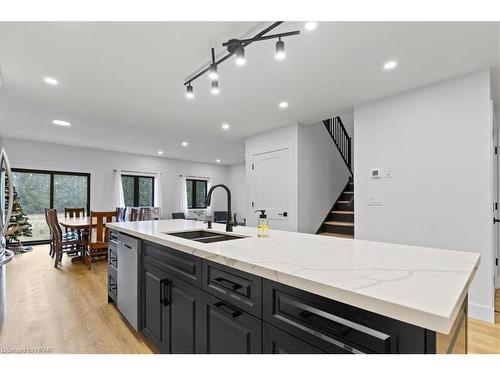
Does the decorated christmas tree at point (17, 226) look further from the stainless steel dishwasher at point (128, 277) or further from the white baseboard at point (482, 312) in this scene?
the white baseboard at point (482, 312)

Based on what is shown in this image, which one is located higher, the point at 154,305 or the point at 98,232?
the point at 98,232

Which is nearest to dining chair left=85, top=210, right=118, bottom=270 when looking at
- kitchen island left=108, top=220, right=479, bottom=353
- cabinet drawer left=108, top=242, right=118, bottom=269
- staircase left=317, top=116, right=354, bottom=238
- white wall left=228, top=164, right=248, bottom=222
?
cabinet drawer left=108, top=242, right=118, bottom=269

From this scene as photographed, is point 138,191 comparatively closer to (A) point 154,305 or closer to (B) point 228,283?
(A) point 154,305

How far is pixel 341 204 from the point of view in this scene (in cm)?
519

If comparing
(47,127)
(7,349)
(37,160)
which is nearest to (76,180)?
(37,160)

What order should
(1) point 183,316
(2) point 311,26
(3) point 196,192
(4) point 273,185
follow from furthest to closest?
(3) point 196,192
(4) point 273,185
(2) point 311,26
(1) point 183,316

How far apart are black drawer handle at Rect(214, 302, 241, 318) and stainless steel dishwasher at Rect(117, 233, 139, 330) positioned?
1139 mm

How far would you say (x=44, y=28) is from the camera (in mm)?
1917

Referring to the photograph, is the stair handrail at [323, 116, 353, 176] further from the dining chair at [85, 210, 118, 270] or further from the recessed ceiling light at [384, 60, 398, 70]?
the dining chair at [85, 210, 118, 270]

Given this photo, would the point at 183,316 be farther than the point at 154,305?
No

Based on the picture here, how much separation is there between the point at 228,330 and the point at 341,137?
5.34 meters

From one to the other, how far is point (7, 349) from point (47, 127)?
427 cm

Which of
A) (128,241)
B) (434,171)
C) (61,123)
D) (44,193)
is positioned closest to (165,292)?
(128,241)
